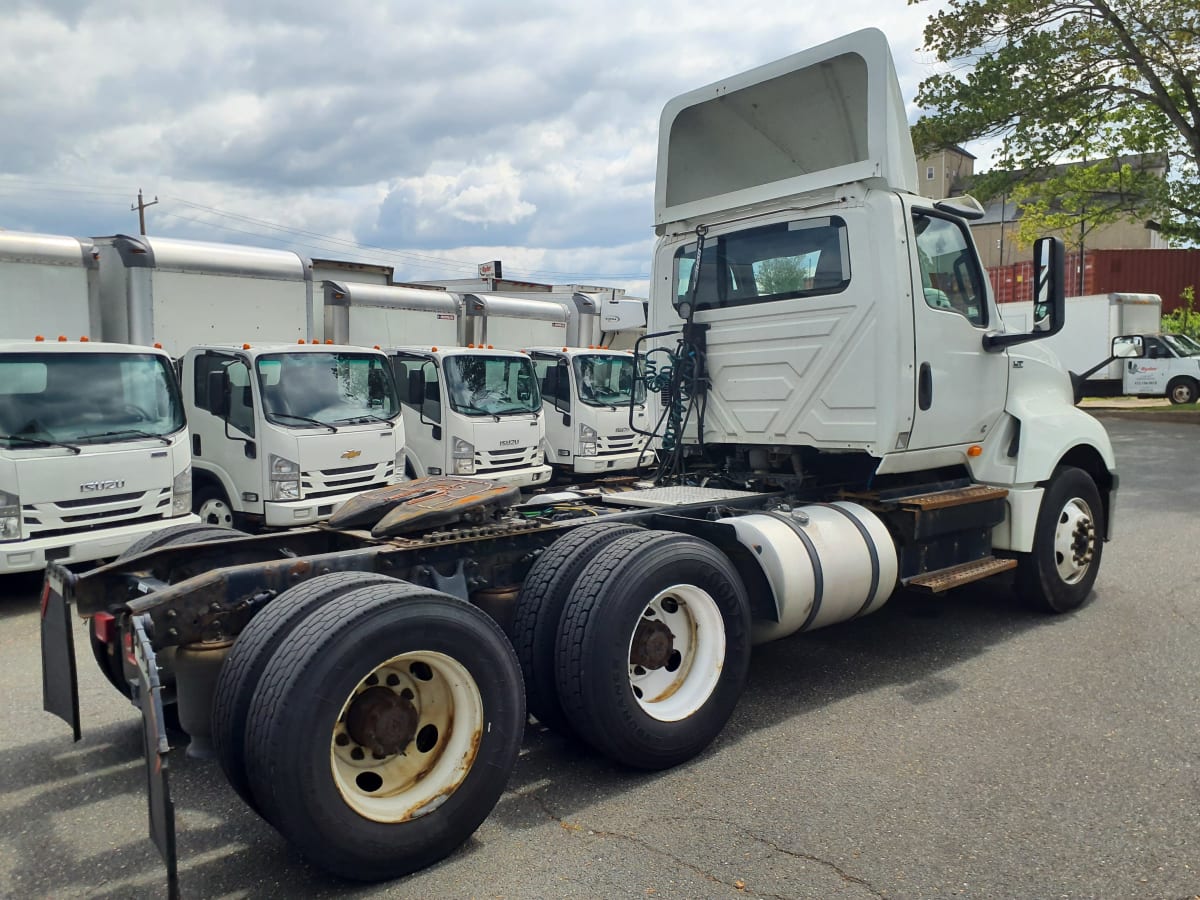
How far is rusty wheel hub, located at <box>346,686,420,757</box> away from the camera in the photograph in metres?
3.29

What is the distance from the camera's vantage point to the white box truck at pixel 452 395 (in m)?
11.5

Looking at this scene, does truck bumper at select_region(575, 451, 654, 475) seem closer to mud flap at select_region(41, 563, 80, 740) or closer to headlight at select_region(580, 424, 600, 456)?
headlight at select_region(580, 424, 600, 456)

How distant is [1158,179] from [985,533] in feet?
63.5

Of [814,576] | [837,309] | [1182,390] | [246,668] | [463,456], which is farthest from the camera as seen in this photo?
[1182,390]

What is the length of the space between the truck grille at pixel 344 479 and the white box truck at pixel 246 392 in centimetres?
1

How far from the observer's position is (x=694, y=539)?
4453 millimetres

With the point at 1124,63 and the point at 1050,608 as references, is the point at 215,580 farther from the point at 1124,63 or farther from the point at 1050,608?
the point at 1124,63

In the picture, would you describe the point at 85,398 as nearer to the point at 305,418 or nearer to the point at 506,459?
the point at 305,418

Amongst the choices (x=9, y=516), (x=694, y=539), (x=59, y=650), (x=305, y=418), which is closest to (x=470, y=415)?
(x=305, y=418)

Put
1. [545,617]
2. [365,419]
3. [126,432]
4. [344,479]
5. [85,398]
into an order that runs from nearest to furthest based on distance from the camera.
Result: [545,617] < [85,398] < [126,432] < [344,479] < [365,419]

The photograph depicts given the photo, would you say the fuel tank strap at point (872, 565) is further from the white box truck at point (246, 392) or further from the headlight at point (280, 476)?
the headlight at point (280, 476)

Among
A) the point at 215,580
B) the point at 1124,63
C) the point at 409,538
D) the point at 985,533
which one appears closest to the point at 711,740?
the point at 409,538

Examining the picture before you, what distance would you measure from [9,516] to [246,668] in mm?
5193

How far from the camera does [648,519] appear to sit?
4980 millimetres
